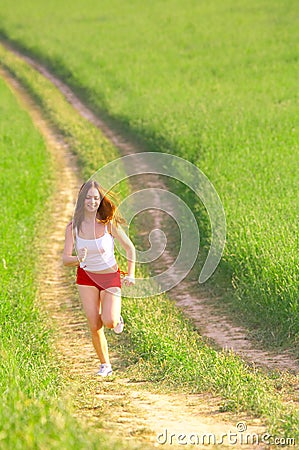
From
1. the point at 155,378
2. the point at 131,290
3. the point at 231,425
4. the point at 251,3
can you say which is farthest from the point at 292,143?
the point at 251,3

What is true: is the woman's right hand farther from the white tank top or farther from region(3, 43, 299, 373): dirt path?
region(3, 43, 299, 373): dirt path

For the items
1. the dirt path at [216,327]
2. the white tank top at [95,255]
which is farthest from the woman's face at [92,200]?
the dirt path at [216,327]

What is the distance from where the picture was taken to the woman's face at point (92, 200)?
707 cm

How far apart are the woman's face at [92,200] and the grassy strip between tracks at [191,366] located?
1.56 m

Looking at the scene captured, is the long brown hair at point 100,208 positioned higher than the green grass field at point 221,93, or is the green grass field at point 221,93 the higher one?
the long brown hair at point 100,208

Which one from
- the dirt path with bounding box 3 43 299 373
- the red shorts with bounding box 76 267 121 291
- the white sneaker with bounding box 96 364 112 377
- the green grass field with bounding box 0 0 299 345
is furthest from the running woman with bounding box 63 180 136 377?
the green grass field with bounding box 0 0 299 345

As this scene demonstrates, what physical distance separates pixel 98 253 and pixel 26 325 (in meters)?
2.02

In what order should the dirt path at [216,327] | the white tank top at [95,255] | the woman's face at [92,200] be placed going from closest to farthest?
1. the woman's face at [92,200]
2. the white tank top at [95,255]
3. the dirt path at [216,327]

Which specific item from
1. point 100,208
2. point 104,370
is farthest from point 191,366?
point 100,208

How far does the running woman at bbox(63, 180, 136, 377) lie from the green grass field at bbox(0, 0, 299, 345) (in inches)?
77.4

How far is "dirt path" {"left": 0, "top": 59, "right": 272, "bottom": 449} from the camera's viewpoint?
580cm

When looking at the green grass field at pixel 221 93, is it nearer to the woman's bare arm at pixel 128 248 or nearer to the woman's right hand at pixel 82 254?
the woman's bare arm at pixel 128 248

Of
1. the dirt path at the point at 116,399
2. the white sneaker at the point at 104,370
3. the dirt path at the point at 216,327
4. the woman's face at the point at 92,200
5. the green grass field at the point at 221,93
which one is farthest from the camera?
the green grass field at the point at 221,93

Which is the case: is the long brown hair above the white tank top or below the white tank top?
above
